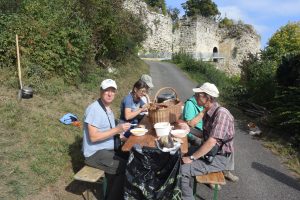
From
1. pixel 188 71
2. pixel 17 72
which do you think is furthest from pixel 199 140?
pixel 188 71

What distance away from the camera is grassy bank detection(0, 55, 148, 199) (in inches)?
189

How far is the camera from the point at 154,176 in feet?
12.2

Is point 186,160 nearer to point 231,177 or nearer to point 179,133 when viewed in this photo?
point 179,133

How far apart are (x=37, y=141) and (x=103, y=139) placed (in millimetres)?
2028

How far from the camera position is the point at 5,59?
8.88 metres

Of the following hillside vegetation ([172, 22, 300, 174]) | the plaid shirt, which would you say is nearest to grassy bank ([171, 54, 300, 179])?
hillside vegetation ([172, 22, 300, 174])

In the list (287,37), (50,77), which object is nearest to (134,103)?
(50,77)

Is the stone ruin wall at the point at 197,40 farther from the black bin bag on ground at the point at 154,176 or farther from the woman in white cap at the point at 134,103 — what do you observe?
the black bin bag on ground at the point at 154,176

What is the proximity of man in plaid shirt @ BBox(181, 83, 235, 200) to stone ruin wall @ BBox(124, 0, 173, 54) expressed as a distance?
1021 inches

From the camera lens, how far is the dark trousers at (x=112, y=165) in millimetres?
4395

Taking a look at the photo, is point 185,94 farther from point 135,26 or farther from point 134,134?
point 134,134

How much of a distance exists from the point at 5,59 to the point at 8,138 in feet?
12.2

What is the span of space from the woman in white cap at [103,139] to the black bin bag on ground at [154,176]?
2.34ft

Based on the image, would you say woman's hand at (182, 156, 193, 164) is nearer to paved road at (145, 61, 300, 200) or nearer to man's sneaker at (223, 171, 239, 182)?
paved road at (145, 61, 300, 200)
